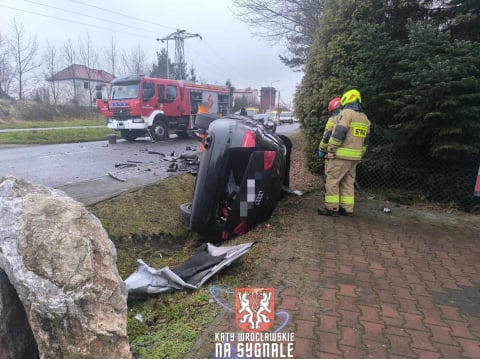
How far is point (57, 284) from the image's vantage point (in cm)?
195

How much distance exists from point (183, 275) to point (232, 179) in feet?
4.28

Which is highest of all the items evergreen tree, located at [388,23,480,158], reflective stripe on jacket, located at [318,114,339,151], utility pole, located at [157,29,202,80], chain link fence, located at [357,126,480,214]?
utility pole, located at [157,29,202,80]

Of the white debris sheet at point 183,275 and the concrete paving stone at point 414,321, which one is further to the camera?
the white debris sheet at point 183,275

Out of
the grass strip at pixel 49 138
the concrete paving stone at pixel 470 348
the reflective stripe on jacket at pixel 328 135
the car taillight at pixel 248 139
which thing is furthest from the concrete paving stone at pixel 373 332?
the grass strip at pixel 49 138

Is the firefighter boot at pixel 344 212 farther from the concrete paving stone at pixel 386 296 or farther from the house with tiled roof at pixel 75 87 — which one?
the house with tiled roof at pixel 75 87

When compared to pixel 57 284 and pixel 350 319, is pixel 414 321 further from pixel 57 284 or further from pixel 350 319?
pixel 57 284

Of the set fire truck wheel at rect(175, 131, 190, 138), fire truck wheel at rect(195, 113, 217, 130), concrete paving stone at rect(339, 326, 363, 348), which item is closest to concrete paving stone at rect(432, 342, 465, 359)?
concrete paving stone at rect(339, 326, 363, 348)

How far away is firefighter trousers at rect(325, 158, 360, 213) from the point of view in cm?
505

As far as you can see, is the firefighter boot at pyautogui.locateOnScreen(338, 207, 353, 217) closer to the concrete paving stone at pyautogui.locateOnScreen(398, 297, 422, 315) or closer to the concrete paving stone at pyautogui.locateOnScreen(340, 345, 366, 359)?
the concrete paving stone at pyautogui.locateOnScreen(398, 297, 422, 315)

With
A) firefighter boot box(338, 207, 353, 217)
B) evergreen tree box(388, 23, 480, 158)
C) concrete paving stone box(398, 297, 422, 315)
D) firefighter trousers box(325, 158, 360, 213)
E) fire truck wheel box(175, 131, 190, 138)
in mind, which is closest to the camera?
concrete paving stone box(398, 297, 422, 315)

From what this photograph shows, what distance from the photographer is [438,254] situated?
3.94 m

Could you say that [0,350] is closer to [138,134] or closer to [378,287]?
[378,287]

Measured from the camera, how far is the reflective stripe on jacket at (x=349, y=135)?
4.89 metres

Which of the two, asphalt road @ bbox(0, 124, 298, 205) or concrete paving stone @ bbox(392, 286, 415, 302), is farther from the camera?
asphalt road @ bbox(0, 124, 298, 205)
